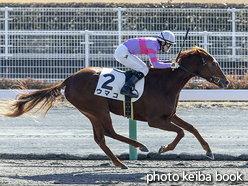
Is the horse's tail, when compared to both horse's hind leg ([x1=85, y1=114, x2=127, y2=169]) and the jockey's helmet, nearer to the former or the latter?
horse's hind leg ([x1=85, y1=114, x2=127, y2=169])

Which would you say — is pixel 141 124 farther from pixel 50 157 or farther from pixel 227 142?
pixel 50 157

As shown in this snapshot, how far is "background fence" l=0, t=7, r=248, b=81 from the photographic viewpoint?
41.4ft

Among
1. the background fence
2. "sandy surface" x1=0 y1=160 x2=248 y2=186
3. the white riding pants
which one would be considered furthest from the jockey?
the background fence

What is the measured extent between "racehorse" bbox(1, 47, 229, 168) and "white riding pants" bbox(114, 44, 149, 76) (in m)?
0.14

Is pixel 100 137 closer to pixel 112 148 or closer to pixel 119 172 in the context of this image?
pixel 119 172

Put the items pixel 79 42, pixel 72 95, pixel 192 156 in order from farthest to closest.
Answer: pixel 79 42 → pixel 192 156 → pixel 72 95

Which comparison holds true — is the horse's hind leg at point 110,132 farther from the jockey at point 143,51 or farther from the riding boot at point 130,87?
the jockey at point 143,51

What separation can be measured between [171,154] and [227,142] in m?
1.61

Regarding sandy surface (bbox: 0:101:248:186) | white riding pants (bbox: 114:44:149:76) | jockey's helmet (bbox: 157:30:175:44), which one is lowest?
sandy surface (bbox: 0:101:248:186)

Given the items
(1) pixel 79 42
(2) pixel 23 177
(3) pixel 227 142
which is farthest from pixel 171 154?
(1) pixel 79 42

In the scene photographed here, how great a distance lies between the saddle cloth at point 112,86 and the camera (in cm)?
573

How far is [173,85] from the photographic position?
5.97 meters

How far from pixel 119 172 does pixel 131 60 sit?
1.65 m

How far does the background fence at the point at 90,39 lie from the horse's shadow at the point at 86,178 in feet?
25.0
